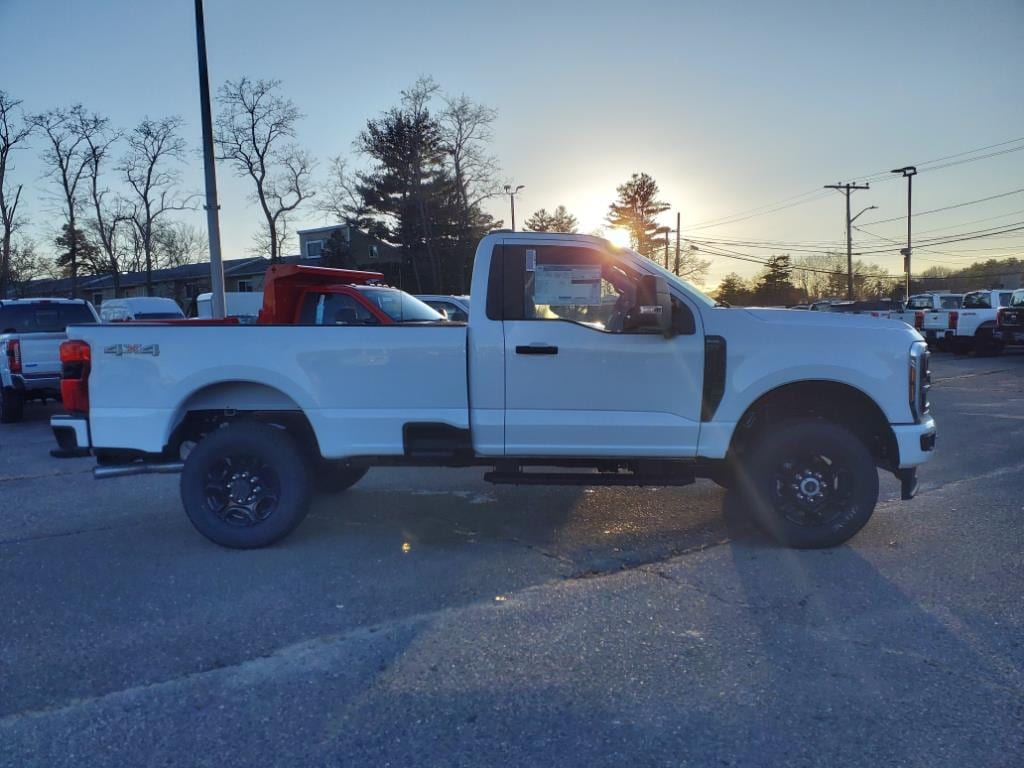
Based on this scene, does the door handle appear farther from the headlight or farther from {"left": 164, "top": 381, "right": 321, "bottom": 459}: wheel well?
the headlight

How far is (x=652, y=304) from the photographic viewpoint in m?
4.78

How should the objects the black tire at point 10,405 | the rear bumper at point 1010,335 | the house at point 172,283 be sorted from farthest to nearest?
the house at point 172,283 < the rear bumper at point 1010,335 < the black tire at point 10,405

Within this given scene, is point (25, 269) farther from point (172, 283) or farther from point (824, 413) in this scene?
point (824, 413)

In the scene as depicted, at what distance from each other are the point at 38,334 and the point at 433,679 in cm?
1087

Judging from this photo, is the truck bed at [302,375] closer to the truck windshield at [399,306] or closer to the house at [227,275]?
the truck windshield at [399,306]

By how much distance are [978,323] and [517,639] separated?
22732 mm

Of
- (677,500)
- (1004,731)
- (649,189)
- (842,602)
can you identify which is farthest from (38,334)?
(649,189)

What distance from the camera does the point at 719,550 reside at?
5164mm

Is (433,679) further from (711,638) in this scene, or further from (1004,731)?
(1004,731)

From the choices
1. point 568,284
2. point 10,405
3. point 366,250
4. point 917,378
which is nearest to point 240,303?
point 10,405

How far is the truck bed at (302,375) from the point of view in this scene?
507 cm

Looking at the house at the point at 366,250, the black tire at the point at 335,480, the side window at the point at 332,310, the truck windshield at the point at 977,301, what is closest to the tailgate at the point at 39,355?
the side window at the point at 332,310

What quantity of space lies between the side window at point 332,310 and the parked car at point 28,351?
4458mm

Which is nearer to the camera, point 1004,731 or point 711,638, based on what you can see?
point 1004,731
